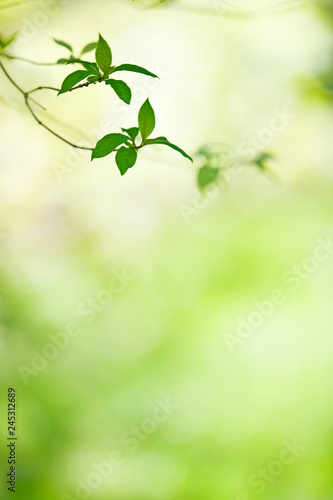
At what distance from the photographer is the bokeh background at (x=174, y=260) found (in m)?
1.23

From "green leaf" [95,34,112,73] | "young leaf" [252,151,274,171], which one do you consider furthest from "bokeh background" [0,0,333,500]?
"green leaf" [95,34,112,73]

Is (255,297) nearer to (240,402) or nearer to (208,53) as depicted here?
(240,402)

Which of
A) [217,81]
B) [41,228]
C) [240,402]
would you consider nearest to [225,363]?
[240,402]

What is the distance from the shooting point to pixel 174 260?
1.26m

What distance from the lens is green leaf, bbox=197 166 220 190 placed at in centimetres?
122

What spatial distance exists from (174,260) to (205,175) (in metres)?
0.23

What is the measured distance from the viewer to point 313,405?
125cm

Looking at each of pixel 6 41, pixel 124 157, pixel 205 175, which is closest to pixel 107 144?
pixel 124 157

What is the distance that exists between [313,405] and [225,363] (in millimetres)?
248

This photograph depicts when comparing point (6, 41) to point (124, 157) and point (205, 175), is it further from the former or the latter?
point (124, 157)

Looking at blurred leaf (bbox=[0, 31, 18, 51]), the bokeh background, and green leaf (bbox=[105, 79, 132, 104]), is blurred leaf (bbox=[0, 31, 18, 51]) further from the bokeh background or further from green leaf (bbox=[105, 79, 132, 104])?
green leaf (bbox=[105, 79, 132, 104])

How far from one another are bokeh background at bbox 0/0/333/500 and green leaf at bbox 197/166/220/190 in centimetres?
5

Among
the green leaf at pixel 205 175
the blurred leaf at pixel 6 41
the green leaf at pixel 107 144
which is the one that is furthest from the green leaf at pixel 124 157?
the green leaf at pixel 205 175

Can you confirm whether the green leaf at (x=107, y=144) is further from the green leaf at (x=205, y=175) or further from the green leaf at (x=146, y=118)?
the green leaf at (x=205, y=175)
